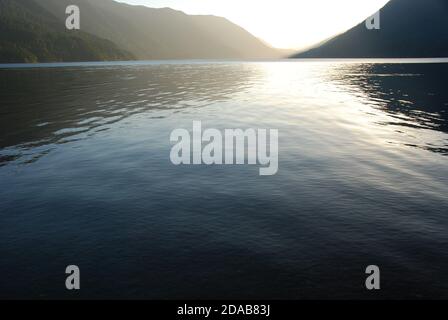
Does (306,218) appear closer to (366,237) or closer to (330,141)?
(366,237)

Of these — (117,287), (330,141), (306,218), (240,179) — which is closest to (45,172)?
(240,179)

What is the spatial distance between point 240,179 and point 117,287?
18.2 meters

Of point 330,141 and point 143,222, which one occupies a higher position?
point 330,141

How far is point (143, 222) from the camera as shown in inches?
1022
